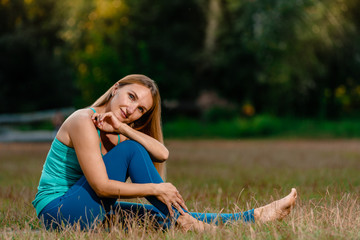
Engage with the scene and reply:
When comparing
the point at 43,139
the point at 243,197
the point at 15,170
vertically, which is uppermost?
the point at 243,197

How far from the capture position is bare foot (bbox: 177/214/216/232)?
11.4 feet

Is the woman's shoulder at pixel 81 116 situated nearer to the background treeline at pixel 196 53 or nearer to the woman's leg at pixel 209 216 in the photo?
the woman's leg at pixel 209 216

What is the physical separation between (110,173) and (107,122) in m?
0.39

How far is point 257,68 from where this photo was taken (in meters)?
27.6

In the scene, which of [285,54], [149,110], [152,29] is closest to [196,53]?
[152,29]

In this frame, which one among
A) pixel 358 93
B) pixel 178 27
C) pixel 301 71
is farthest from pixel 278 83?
pixel 358 93

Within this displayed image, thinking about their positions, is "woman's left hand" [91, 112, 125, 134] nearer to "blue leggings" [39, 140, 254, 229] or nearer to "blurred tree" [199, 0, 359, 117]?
"blue leggings" [39, 140, 254, 229]

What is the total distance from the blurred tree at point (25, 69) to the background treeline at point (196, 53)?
65mm

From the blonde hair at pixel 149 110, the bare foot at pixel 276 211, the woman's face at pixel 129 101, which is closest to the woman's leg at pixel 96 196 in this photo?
the woman's face at pixel 129 101

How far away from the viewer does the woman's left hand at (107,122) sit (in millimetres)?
3580

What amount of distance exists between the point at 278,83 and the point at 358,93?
1482 centimetres

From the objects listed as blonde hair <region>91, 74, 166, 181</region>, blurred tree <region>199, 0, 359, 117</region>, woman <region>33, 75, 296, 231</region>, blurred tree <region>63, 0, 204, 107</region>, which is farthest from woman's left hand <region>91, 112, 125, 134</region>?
blurred tree <region>63, 0, 204, 107</region>

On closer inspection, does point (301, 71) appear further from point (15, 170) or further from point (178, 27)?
point (15, 170)

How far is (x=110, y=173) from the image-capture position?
354 cm
